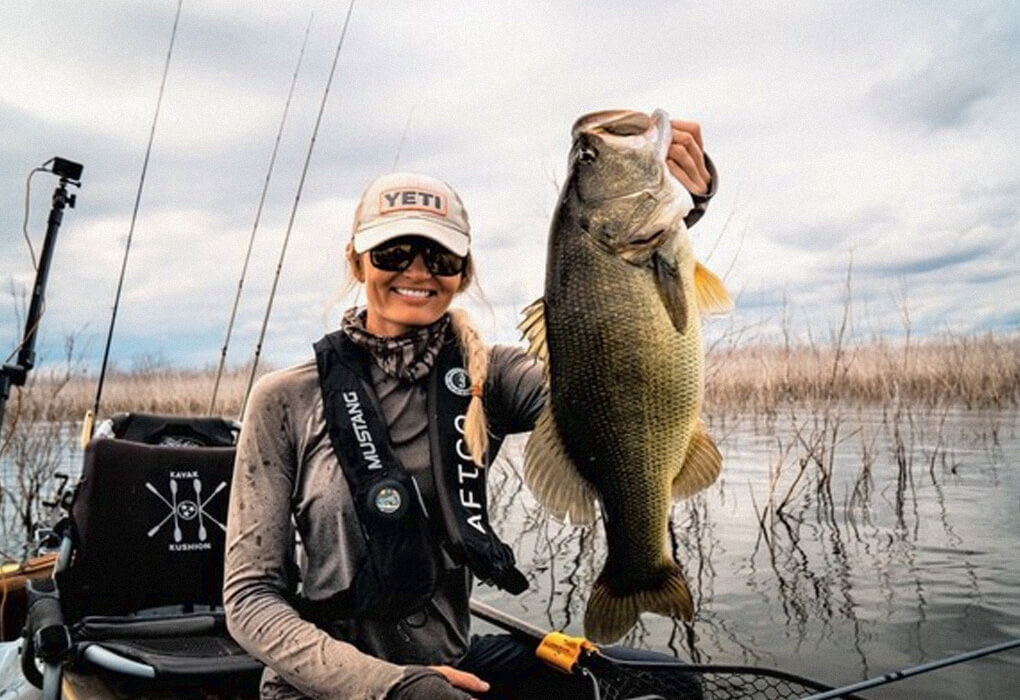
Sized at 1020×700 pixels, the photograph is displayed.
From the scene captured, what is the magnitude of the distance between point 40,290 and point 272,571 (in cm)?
248

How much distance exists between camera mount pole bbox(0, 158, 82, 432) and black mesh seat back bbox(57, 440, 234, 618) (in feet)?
2.88

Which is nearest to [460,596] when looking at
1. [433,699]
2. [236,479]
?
[433,699]

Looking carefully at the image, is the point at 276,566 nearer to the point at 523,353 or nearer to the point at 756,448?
the point at 523,353

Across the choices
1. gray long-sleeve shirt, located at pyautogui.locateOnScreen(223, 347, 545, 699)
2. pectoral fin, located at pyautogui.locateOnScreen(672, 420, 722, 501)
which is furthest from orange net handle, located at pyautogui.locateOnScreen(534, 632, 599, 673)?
pectoral fin, located at pyautogui.locateOnScreen(672, 420, 722, 501)

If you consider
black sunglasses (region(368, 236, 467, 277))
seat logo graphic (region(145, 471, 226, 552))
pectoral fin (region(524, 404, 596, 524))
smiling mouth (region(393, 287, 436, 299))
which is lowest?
seat logo graphic (region(145, 471, 226, 552))

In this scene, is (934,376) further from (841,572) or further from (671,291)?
(671,291)

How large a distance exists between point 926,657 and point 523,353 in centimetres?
384

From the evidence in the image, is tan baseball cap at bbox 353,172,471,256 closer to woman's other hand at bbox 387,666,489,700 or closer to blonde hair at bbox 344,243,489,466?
blonde hair at bbox 344,243,489,466

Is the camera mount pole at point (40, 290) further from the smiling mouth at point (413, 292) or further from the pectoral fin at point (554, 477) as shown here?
the pectoral fin at point (554, 477)

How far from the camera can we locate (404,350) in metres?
2.39

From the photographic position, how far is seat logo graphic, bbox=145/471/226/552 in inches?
132

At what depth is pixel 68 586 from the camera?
3.19m

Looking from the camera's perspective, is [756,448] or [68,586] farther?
[756,448]

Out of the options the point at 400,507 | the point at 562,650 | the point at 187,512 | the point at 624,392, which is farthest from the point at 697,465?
the point at 187,512
